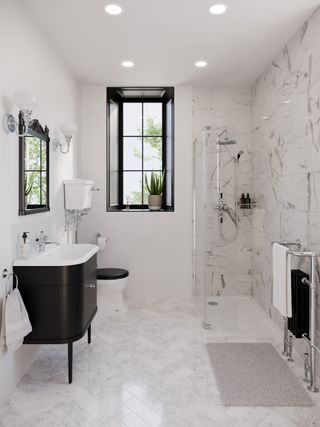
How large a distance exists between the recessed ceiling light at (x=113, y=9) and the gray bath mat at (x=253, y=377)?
8.45 feet

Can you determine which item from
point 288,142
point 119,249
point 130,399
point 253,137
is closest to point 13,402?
point 130,399

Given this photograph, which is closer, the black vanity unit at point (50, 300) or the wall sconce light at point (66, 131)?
the black vanity unit at point (50, 300)

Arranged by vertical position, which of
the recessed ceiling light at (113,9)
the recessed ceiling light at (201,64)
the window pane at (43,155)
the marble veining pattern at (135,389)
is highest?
the recessed ceiling light at (201,64)

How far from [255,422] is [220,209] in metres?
2.28

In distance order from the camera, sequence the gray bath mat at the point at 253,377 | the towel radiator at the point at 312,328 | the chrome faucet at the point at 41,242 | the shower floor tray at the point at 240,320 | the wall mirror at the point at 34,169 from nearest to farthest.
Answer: the gray bath mat at the point at 253,377
the towel radiator at the point at 312,328
the wall mirror at the point at 34,169
the chrome faucet at the point at 41,242
the shower floor tray at the point at 240,320

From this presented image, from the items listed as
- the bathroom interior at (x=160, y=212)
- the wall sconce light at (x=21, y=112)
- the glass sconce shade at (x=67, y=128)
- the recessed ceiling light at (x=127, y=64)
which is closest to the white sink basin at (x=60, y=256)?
the bathroom interior at (x=160, y=212)

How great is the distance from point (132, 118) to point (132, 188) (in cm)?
86

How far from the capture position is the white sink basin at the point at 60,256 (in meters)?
2.12

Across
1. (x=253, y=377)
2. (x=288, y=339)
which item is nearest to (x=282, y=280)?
(x=288, y=339)

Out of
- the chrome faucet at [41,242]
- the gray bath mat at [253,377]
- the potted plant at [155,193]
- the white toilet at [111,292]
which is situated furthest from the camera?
the potted plant at [155,193]

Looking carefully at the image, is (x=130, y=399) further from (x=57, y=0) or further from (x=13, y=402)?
(x=57, y=0)

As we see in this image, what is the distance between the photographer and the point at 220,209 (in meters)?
3.78

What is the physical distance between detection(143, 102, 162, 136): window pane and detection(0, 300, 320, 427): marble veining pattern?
7.71ft

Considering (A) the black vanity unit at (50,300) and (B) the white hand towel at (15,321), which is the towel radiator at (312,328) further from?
(B) the white hand towel at (15,321)
